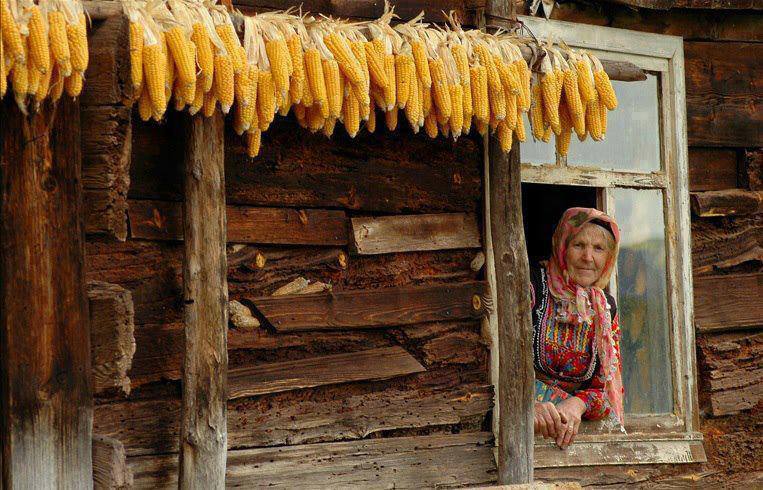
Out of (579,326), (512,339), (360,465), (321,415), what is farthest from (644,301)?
(321,415)

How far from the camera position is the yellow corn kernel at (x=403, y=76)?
4.76m

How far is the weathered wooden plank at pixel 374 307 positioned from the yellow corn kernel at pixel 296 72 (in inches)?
36.3

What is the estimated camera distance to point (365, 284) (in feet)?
17.5

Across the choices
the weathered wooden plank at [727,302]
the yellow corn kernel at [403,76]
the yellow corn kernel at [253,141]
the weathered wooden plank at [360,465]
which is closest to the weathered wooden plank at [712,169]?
the weathered wooden plank at [727,302]

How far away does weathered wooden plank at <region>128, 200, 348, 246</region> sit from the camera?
4.72 metres

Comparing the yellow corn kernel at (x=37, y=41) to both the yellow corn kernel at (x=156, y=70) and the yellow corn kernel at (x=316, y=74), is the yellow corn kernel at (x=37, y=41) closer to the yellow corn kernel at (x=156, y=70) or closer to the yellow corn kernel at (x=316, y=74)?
the yellow corn kernel at (x=156, y=70)

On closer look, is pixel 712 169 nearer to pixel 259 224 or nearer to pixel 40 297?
pixel 259 224

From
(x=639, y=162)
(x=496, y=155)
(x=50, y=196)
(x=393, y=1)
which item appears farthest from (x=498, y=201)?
(x=50, y=196)

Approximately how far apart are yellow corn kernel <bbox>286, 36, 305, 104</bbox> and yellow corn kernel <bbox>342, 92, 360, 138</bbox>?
218 mm

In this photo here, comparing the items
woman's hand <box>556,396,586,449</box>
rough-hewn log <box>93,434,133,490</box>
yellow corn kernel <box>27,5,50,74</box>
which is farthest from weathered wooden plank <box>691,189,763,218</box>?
yellow corn kernel <box>27,5,50,74</box>

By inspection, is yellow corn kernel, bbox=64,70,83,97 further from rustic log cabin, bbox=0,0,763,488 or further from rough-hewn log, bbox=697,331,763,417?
rough-hewn log, bbox=697,331,763,417

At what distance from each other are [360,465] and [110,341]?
4.69 feet

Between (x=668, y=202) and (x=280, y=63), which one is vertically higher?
(x=280, y=63)

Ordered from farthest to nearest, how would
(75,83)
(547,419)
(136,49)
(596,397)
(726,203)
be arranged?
(726,203) → (596,397) → (547,419) → (136,49) → (75,83)
